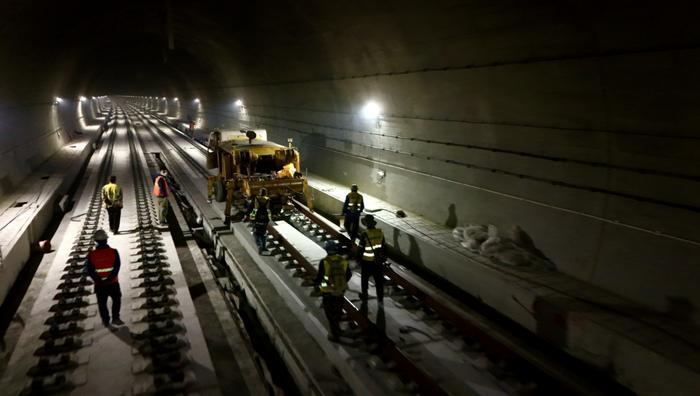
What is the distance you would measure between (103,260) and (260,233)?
386cm

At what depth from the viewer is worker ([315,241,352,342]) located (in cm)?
662

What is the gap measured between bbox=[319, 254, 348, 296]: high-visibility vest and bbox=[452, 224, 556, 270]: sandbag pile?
4011 millimetres

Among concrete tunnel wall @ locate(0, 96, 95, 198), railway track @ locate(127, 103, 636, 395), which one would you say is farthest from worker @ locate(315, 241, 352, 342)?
concrete tunnel wall @ locate(0, 96, 95, 198)

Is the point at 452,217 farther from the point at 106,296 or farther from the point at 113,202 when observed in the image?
the point at 113,202

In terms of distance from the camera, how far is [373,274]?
802 centimetres

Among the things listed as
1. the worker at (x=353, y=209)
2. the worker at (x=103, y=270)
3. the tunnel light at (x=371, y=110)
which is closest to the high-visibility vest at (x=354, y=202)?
the worker at (x=353, y=209)

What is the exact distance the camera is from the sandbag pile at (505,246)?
8836 millimetres

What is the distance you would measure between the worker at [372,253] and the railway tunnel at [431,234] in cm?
18

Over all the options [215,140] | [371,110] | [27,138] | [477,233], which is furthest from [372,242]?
[27,138]

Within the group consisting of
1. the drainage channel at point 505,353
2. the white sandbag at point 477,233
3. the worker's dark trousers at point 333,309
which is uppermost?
the white sandbag at point 477,233

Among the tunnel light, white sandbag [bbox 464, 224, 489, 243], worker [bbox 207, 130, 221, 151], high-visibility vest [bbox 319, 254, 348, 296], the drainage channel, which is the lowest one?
the drainage channel

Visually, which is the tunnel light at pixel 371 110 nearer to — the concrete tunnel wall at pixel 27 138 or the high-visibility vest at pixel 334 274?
the high-visibility vest at pixel 334 274

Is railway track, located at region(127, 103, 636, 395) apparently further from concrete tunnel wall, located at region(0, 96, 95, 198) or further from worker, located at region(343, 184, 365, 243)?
concrete tunnel wall, located at region(0, 96, 95, 198)

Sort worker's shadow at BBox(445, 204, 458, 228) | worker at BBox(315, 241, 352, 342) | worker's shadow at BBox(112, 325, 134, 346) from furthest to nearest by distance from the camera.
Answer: worker's shadow at BBox(445, 204, 458, 228), worker's shadow at BBox(112, 325, 134, 346), worker at BBox(315, 241, 352, 342)
